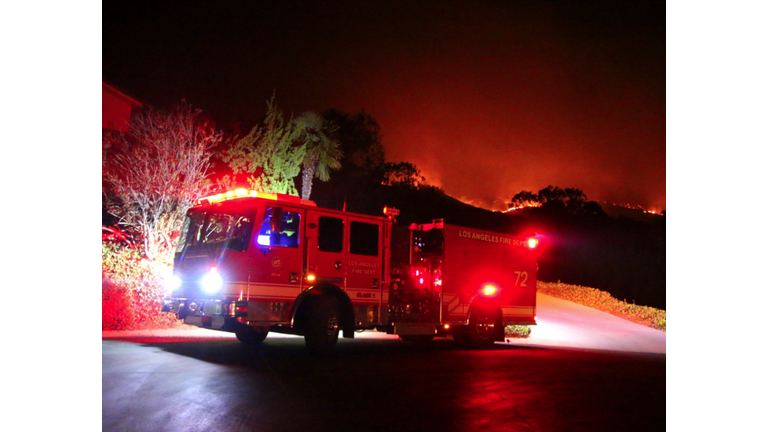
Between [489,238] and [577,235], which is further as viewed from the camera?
[577,235]

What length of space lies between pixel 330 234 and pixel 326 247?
28 cm

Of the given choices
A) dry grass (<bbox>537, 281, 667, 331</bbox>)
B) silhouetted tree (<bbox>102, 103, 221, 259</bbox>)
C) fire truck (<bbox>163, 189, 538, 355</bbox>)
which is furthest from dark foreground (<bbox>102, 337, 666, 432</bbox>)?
dry grass (<bbox>537, 281, 667, 331</bbox>)

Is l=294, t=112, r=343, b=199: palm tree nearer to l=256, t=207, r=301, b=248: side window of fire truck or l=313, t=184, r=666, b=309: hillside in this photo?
l=256, t=207, r=301, b=248: side window of fire truck

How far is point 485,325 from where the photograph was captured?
15156 millimetres

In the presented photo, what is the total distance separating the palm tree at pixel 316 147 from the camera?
24.1 metres

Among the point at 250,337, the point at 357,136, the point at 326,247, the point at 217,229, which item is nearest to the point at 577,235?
the point at 357,136

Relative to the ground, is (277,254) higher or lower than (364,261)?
higher

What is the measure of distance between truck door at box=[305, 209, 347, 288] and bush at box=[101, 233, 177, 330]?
218 inches

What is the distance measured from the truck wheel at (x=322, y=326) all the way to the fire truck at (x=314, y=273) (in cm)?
2

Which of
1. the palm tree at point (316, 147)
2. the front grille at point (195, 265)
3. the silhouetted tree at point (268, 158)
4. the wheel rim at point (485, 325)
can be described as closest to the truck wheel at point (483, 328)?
the wheel rim at point (485, 325)

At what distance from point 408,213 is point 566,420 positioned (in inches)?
2052

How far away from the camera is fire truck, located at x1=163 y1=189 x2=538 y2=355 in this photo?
Result: 10102 mm

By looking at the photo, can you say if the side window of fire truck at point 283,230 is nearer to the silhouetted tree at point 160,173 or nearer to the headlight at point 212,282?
the headlight at point 212,282

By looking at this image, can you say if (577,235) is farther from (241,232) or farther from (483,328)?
(241,232)
